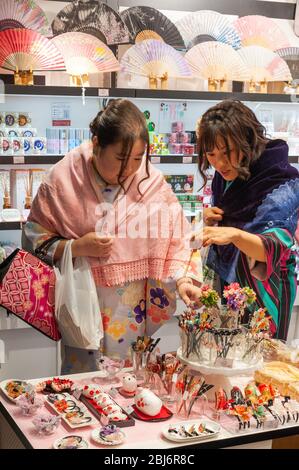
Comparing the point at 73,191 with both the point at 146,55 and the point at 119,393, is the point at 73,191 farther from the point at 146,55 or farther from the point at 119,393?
the point at 146,55

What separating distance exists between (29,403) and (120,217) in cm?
84

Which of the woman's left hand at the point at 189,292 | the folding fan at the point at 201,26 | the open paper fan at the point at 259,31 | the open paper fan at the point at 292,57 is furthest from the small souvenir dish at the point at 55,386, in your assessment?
the open paper fan at the point at 292,57

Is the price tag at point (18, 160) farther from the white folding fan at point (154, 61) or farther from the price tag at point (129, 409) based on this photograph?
the price tag at point (129, 409)

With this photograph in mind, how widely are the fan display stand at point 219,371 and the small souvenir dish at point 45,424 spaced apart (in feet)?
1.61

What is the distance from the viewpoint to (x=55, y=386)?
2322 millimetres

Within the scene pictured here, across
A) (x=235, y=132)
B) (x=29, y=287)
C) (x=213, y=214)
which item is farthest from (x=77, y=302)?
(x=235, y=132)

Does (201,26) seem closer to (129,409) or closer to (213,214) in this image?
(213,214)

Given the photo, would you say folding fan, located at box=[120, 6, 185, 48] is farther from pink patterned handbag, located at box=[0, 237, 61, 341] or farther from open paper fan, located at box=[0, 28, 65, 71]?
pink patterned handbag, located at box=[0, 237, 61, 341]

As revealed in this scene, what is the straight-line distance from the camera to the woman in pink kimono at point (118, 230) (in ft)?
8.21

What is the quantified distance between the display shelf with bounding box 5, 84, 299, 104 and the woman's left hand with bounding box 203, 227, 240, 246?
1883 millimetres

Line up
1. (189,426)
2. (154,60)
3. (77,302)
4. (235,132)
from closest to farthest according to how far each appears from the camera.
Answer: (189,426) < (77,302) < (235,132) < (154,60)

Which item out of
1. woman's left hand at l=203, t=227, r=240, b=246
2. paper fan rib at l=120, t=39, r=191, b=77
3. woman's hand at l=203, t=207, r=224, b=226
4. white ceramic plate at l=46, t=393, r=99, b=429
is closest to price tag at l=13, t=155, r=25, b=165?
paper fan rib at l=120, t=39, r=191, b=77

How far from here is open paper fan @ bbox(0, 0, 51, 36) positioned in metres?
4.02

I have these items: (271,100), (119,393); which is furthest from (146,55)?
(119,393)
